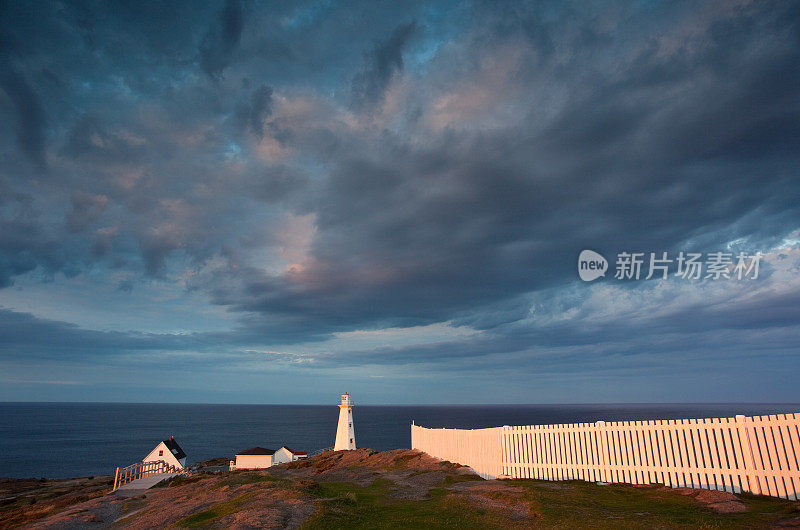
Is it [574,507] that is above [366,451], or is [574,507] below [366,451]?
above

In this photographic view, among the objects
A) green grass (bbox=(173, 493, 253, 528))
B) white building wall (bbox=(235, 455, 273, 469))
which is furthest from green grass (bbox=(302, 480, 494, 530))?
white building wall (bbox=(235, 455, 273, 469))

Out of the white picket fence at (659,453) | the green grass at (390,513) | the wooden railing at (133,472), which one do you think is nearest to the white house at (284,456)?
the wooden railing at (133,472)

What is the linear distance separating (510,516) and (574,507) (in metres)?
1.78

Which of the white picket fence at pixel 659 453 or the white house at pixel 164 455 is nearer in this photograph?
the white picket fence at pixel 659 453

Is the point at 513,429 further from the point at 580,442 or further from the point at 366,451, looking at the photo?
the point at 366,451

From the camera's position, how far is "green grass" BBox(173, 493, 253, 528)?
36.1 ft

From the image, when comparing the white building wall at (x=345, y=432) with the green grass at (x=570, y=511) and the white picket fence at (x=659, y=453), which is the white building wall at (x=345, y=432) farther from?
the green grass at (x=570, y=511)

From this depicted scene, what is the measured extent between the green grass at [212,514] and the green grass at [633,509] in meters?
8.16

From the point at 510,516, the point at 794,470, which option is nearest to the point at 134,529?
the point at 510,516

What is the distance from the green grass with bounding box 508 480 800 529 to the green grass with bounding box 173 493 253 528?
8.16m

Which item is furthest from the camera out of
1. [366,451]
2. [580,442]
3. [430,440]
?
[366,451]

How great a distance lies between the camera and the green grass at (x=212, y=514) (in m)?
11.0

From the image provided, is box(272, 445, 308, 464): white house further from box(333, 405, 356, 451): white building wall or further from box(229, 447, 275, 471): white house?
box(333, 405, 356, 451): white building wall

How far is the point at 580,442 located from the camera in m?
14.6
